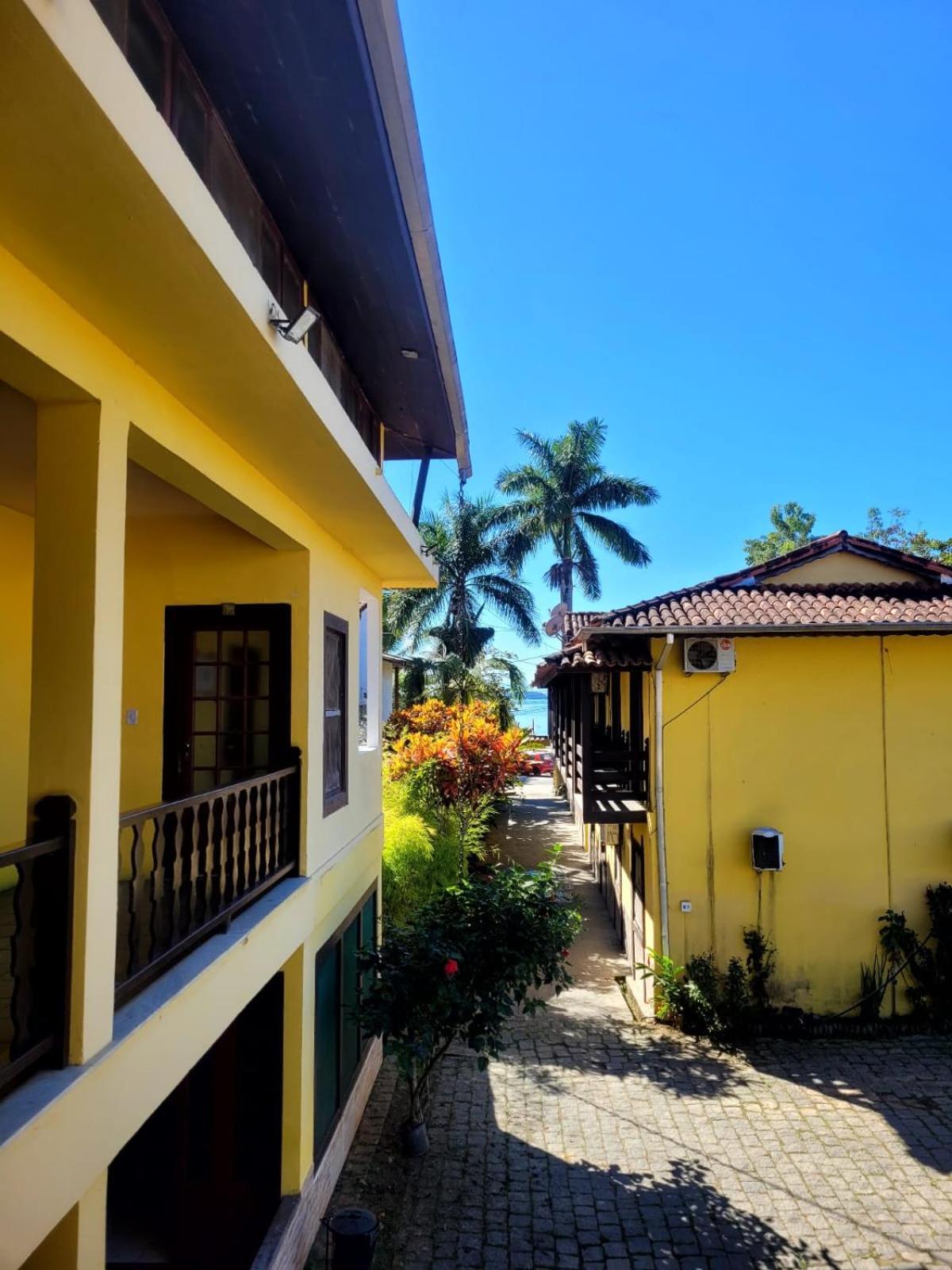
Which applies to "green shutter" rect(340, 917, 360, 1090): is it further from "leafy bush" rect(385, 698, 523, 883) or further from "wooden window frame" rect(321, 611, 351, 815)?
"leafy bush" rect(385, 698, 523, 883)

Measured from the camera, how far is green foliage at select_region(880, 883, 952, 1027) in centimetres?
974

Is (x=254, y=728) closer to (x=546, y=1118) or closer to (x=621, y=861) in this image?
(x=546, y=1118)

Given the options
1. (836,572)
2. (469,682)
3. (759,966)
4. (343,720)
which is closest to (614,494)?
(469,682)

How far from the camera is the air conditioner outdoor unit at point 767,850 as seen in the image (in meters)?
9.65

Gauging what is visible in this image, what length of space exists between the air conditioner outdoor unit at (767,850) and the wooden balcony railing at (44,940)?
8842 mm

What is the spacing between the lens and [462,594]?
2645cm

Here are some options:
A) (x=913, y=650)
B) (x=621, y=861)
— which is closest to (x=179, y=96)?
(x=913, y=650)

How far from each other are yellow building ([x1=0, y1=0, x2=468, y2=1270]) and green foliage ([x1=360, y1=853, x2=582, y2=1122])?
0.60 m

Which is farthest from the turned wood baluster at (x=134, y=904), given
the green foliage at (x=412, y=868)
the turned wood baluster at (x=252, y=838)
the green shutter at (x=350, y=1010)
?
the green foliage at (x=412, y=868)

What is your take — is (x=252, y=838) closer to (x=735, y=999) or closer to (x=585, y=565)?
(x=735, y=999)

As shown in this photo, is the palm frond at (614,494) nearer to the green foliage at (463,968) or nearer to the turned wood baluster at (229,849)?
the green foliage at (463,968)

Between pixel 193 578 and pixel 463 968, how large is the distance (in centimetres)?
380

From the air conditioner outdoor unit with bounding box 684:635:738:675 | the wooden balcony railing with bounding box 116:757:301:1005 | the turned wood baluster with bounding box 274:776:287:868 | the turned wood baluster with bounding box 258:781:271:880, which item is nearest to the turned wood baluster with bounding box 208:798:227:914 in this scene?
the wooden balcony railing with bounding box 116:757:301:1005

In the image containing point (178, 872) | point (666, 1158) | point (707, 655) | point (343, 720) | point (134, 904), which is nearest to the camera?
point (134, 904)
